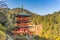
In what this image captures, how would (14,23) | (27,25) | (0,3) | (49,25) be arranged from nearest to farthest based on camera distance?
(0,3) → (14,23) → (27,25) → (49,25)

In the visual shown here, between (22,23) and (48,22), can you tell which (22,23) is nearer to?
(22,23)

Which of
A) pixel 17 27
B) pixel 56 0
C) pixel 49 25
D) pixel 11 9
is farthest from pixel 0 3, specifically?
pixel 49 25

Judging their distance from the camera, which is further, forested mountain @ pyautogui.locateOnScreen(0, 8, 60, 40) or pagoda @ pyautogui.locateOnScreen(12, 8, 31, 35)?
forested mountain @ pyautogui.locateOnScreen(0, 8, 60, 40)

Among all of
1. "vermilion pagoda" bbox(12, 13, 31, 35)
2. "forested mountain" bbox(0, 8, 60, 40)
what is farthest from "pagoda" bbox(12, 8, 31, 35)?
"forested mountain" bbox(0, 8, 60, 40)

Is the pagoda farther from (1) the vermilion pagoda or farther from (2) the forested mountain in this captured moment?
(2) the forested mountain

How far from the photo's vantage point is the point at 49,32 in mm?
7184

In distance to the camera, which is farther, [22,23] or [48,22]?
[48,22]

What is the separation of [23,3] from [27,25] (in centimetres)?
80

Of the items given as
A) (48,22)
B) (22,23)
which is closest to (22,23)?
(22,23)

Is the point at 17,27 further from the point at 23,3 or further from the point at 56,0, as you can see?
the point at 56,0

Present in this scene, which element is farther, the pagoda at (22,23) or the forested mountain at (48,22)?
the forested mountain at (48,22)

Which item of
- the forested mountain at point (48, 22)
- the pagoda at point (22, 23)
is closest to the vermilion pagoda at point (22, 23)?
the pagoda at point (22, 23)

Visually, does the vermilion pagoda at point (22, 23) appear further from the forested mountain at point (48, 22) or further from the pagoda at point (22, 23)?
the forested mountain at point (48, 22)

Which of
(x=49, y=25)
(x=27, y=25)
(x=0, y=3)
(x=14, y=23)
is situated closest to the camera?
(x=0, y=3)
